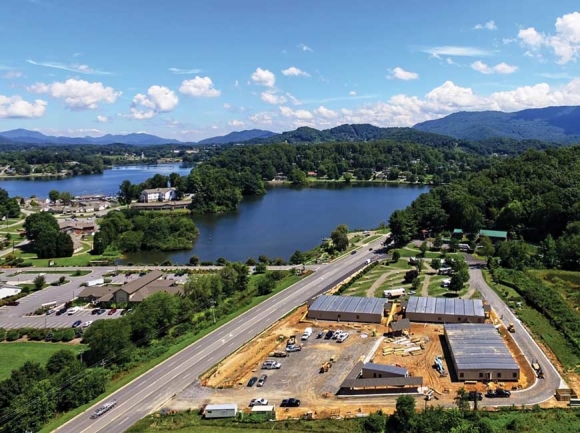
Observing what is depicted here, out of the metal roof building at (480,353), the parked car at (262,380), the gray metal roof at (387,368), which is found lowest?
the parked car at (262,380)

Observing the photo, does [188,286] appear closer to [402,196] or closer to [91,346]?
[91,346]

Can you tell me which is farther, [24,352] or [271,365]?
[24,352]

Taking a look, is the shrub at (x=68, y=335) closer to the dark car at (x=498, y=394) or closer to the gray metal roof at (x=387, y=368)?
the gray metal roof at (x=387, y=368)

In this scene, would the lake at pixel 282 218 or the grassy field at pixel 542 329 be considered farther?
the lake at pixel 282 218

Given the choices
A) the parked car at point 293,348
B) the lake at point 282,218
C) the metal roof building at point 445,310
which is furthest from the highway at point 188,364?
the lake at point 282,218

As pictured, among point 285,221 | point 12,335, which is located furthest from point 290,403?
point 285,221

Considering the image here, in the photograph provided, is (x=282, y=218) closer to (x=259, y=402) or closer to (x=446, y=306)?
(x=446, y=306)
